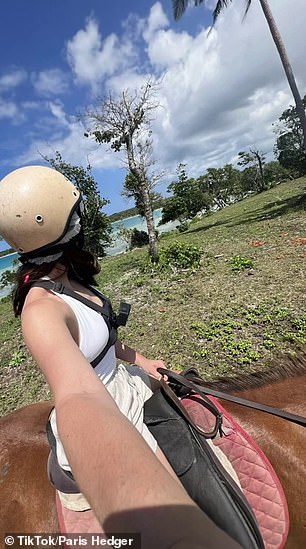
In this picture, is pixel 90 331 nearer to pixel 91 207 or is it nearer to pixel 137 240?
pixel 91 207

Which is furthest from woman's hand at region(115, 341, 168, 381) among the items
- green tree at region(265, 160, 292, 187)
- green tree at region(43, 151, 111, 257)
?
green tree at region(265, 160, 292, 187)

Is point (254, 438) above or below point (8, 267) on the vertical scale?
below

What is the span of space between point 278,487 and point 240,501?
0.21 metres

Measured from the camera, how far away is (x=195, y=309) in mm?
6125

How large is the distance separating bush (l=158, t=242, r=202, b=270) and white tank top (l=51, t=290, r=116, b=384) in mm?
7462

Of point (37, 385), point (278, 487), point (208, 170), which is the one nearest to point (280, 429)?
point (278, 487)

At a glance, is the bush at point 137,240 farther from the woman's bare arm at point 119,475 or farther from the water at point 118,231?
the woman's bare arm at point 119,475

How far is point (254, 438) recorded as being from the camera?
154 cm

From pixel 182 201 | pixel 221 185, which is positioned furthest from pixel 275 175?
pixel 182 201

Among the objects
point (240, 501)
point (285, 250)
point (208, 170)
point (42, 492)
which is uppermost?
point (208, 170)

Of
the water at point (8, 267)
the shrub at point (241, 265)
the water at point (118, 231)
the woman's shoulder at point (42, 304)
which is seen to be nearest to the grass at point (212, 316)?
the shrub at point (241, 265)

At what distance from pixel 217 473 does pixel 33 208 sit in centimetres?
124

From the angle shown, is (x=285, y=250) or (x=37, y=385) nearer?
(x=37, y=385)

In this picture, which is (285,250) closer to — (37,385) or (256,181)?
(37,385)
